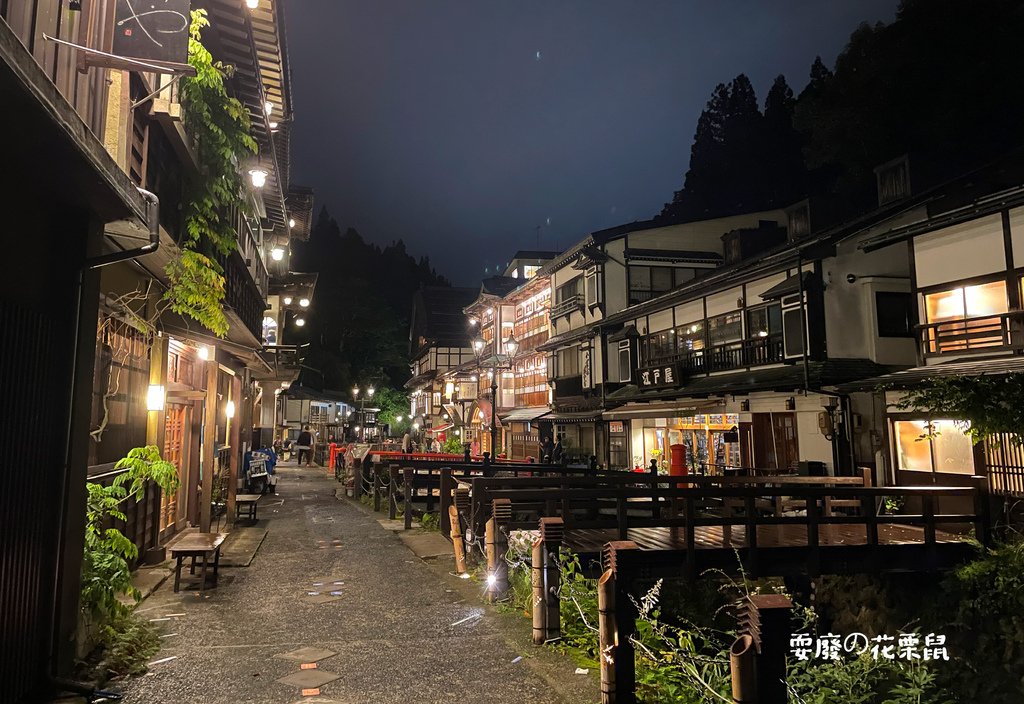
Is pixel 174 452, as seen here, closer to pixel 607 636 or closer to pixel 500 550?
pixel 500 550

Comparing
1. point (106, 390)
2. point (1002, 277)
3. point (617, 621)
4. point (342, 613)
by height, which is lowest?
point (342, 613)

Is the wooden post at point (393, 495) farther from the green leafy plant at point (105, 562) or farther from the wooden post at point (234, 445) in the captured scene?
the green leafy plant at point (105, 562)

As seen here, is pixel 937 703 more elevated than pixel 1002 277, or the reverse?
pixel 1002 277

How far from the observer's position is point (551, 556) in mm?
8453

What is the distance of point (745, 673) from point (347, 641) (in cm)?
506

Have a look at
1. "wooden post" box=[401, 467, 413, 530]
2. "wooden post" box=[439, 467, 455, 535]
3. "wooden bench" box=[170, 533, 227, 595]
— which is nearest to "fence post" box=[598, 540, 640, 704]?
"wooden bench" box=[170, 533, 227, 595]

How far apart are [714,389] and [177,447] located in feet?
56.3

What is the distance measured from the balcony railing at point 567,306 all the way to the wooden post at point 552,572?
26.0 m

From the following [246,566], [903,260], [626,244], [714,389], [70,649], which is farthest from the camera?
[626,244]

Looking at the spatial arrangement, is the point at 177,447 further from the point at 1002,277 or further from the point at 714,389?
the point at 1002,277

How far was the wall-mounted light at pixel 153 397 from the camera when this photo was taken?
1084cm

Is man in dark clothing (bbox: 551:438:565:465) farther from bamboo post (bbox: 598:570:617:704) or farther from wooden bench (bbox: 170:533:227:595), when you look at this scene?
bamboo post (bbox: 598:570:617:704)

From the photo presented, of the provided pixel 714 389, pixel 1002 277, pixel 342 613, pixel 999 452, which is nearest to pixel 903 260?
pixel 1002 277

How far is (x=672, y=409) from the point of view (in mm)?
24750
